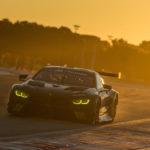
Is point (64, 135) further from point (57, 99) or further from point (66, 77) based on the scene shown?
point (66, 77)

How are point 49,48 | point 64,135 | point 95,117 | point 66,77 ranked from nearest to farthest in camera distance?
1. point 64,135
2. point 95,117
3. point 66,77
4. point 49,48

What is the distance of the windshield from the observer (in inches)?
629

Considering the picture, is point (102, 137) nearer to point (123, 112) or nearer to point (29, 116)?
point (29, 116)

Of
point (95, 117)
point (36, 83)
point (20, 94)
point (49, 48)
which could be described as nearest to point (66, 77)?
point (36, 83)

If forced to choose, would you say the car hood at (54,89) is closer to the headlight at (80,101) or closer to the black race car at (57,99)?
the black race car at (57,99)

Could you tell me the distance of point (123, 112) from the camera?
21.8 metres

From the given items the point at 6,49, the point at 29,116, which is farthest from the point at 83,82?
the point at 6,49

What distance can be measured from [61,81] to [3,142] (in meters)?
6.32

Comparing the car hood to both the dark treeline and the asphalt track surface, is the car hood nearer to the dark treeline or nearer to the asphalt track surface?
the asphalt track surface

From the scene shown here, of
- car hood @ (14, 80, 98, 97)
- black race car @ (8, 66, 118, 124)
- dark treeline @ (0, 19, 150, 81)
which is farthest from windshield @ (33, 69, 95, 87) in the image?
dark treeline @ (0, 19, 150, 81)

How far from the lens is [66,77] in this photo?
Result: 52.9 ft

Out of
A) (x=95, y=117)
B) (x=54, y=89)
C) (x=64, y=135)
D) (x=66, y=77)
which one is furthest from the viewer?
(x=66, y=77)

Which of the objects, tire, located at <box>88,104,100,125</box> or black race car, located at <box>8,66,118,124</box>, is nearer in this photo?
black race car, located at <box>8,66,118,124</box>

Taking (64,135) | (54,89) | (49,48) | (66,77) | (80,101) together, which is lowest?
(64,135)
